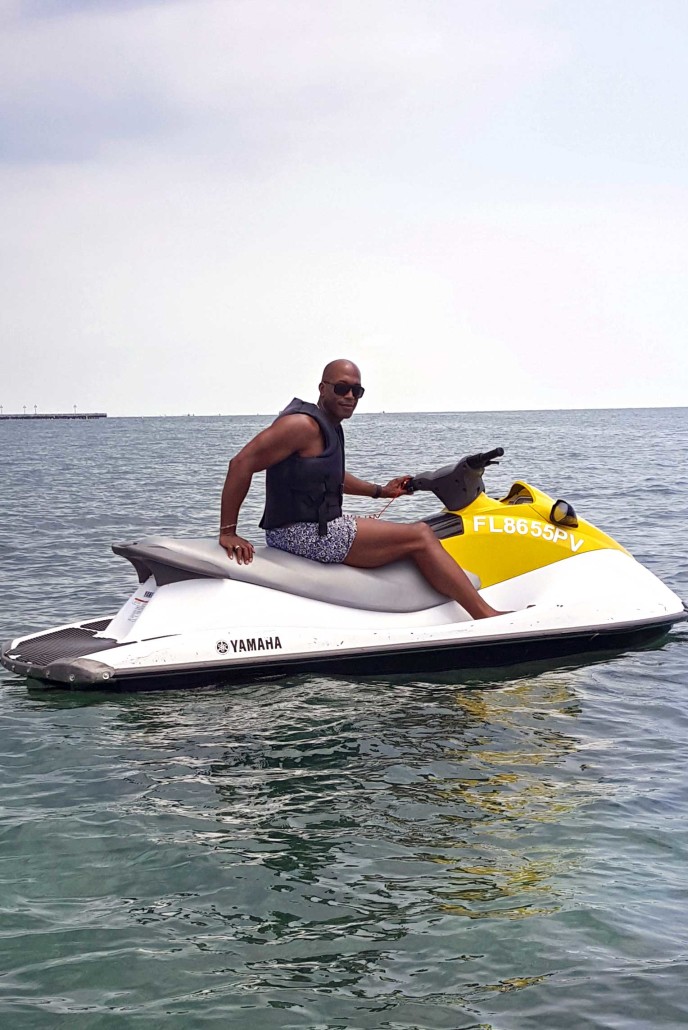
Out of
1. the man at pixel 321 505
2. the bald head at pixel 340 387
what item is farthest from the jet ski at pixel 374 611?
the bald head at pixel 340 387

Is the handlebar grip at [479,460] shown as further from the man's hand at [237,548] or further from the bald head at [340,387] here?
the man's hand at [237,548]

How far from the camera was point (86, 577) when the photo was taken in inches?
477

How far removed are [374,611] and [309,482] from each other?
0.96m

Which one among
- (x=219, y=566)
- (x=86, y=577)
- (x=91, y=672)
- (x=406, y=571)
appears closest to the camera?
(x=91, y=672)

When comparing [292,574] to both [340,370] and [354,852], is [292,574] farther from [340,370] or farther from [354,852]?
[354,852]

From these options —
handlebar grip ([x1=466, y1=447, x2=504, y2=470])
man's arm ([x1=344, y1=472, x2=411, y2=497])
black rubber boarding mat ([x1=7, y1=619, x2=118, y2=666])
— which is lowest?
black rubber boarding mat ([x1=7, y1=619, x2=118, y2=666])

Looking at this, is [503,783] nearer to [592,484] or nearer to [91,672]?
[91,672]

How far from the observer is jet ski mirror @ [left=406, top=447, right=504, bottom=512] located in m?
7.61

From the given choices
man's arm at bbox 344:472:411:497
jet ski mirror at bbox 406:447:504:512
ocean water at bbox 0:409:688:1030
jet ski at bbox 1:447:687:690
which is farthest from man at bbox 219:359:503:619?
ocean water at bbox 0:409:688:1030

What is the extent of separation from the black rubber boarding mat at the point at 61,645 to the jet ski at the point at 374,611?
0.02 m

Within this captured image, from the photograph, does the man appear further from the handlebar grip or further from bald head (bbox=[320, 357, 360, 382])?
the handlebar grip

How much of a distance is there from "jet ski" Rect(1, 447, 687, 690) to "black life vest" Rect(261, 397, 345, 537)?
0.95 ft

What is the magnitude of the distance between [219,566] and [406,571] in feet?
4.17

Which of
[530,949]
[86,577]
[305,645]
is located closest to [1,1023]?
[530,949]
